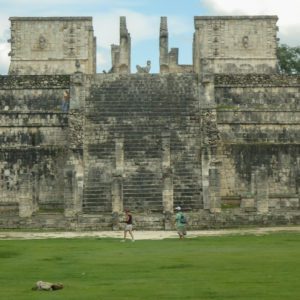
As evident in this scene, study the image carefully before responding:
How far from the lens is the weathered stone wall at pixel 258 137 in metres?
35.6

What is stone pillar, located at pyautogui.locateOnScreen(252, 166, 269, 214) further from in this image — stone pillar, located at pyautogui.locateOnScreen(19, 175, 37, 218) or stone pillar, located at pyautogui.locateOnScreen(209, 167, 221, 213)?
stone pillar, located at pyautogui.locateOnScreen(19, 175, 37, 218)

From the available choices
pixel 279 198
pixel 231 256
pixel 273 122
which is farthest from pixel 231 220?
pixel 231 256

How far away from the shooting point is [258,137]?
121 ft

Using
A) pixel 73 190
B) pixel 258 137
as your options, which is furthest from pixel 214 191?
pixel 258 137

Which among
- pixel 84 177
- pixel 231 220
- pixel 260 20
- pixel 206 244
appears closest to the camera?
pixel 206 244

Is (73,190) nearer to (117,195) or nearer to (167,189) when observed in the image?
(117,195)

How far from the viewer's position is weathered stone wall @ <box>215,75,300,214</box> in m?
35.6

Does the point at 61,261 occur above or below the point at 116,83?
below

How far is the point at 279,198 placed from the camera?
116ft

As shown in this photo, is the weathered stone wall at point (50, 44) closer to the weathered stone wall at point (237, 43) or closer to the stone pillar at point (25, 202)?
the weathered stone wall at point (237, 43)

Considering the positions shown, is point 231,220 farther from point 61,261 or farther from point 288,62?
point 288,62

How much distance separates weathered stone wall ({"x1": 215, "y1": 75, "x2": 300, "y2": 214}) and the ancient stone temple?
0.04 m

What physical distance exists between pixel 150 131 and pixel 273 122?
18.1 ft

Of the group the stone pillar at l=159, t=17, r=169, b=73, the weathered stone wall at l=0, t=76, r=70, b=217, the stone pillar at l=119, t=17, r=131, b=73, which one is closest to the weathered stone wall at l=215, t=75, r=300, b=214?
the weathered stone wall at l=0, t=76, r=70, b=217
